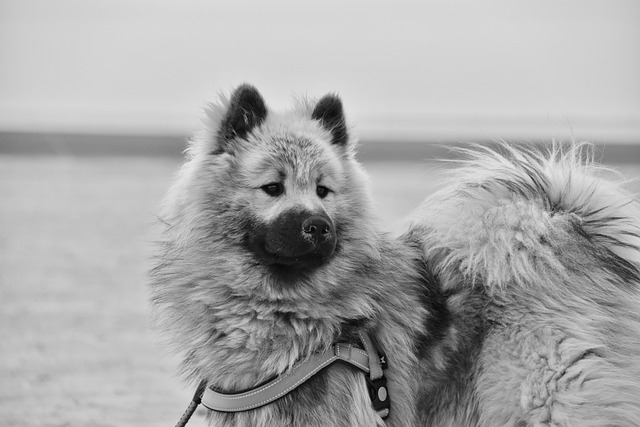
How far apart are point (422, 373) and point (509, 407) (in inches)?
13.5

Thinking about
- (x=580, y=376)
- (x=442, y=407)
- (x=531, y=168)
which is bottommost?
(x=442, y=407)

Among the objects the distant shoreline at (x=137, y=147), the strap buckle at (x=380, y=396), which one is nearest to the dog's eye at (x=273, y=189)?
the strap buckle at (x=380, y=396)

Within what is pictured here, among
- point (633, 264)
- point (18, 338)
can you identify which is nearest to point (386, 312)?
point (633, 264)

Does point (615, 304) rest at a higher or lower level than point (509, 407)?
higher

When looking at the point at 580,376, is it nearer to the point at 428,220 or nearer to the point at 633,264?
the point at 633,264

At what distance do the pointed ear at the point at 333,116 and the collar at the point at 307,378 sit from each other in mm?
864

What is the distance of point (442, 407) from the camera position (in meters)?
3.03

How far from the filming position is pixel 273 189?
9.98 feet

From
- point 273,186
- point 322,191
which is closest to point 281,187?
point 273,186

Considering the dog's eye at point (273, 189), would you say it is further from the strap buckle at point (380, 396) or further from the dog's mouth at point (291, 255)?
the strap buckle at point (380, 396)

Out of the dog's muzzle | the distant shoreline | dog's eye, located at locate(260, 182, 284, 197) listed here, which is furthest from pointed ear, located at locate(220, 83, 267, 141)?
the distant shoreline

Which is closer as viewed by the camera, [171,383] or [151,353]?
[171,383]

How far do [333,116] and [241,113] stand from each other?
1.43 ft

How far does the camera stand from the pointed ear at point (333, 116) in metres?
→ 3.39
